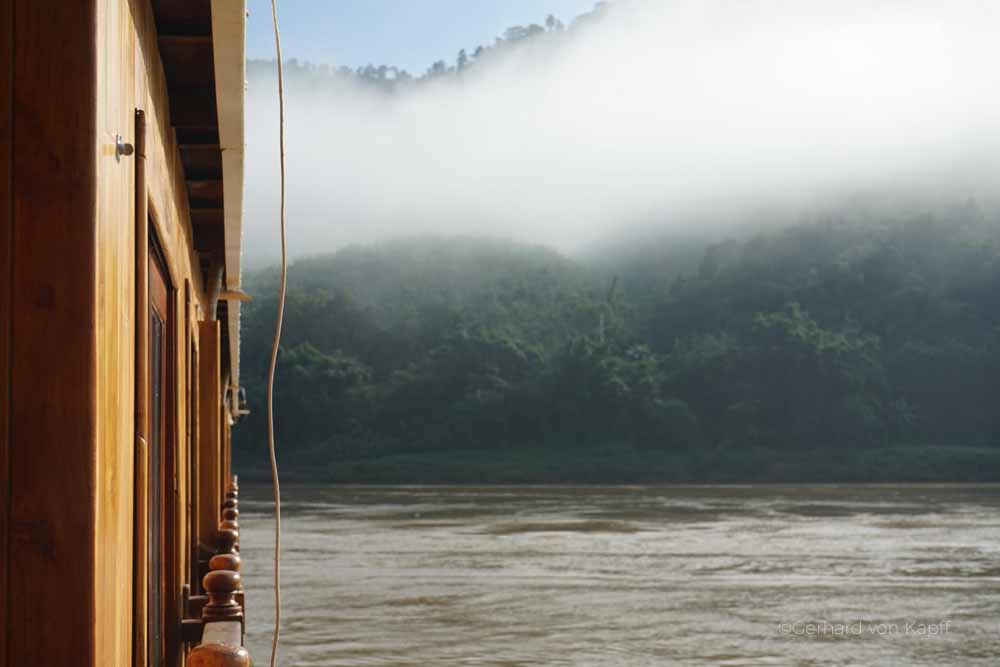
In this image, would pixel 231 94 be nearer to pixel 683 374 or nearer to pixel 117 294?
pixel 117 294

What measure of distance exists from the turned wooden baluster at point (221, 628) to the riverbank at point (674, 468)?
62176 millimetres

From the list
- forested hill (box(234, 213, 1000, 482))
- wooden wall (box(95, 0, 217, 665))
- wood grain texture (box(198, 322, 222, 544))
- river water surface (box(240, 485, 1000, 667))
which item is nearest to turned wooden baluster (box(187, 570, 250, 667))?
wooden wall (box(95, 0, 217, 665))

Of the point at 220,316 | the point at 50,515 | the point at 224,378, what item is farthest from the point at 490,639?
the point at 50,515

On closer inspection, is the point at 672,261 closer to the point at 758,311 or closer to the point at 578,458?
the point at 758,311

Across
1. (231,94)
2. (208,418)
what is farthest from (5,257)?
(208,418)

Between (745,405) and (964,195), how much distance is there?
1931 inches

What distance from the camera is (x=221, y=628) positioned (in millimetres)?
3352

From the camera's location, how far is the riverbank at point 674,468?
215 ft

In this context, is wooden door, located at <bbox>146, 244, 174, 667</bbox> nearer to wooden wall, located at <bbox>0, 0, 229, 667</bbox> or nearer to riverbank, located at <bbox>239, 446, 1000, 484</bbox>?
wooden wall, located at <bbox>0, 0, 229, 667</bbox>

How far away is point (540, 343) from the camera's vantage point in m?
89.0

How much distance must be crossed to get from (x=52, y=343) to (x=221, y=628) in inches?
81.0

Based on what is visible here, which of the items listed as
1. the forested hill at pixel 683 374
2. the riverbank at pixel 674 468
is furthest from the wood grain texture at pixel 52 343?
the forested hill at pixel 683 374

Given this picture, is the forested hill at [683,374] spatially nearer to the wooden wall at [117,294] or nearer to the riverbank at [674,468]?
the riverbank at [674,468]

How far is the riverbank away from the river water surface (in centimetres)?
2818
